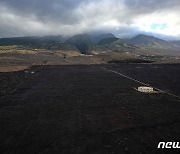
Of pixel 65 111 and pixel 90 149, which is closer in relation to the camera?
pixel 90 149

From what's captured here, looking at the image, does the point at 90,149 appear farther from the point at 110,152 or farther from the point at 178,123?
the point at 178,123

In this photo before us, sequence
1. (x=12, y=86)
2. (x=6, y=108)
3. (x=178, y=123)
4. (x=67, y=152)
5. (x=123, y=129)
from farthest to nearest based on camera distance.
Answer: (x=12, y=86), (x=6, y=108), (x=178, y=123), (x=123, y=129), (x=67, y=152)

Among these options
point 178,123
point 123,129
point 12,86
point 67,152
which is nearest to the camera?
point 67,152

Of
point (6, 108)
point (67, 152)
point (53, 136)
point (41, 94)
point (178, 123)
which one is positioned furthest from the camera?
point (41, 94)

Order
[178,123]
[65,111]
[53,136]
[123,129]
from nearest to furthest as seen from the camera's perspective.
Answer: [53,136], [123,129], [178,123], [65,111]

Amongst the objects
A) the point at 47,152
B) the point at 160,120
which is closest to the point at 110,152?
the point at 47,152

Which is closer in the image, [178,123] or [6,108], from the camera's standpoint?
[178,123]

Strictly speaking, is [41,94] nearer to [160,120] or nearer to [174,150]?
[160,120]

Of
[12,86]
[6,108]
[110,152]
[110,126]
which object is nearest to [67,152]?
[110,152]

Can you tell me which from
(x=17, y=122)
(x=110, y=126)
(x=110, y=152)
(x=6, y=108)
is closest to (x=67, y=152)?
(x=110, y=152)
